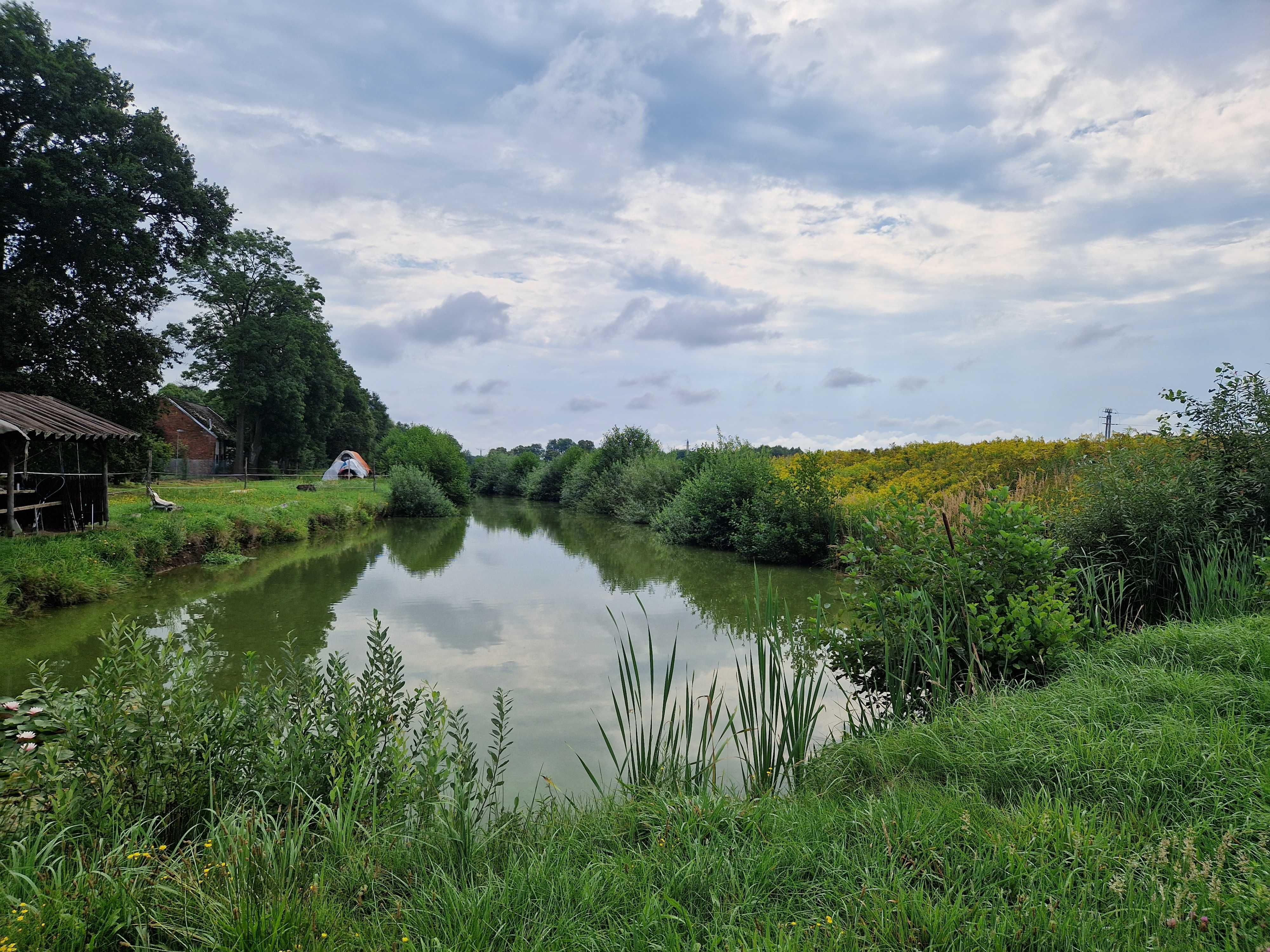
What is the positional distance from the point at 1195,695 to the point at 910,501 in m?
3.07

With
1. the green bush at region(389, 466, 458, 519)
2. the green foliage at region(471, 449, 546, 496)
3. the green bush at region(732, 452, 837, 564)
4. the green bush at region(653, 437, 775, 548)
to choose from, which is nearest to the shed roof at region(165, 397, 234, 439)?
the green bush at region(389, 466, 458, 519)

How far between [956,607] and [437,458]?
39226 mm

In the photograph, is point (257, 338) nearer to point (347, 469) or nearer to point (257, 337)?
point (257, 337)

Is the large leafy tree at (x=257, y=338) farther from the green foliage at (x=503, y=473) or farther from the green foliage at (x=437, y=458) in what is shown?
the green foliage at (x=503, y=473)

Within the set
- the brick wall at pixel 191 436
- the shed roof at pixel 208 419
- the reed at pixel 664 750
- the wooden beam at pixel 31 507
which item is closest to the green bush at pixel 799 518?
the reed at pixel 664 750

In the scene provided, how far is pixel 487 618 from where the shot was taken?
1068 centimetres

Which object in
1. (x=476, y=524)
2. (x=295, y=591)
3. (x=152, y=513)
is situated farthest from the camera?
(x=476, y=524)

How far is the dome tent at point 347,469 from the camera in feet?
150

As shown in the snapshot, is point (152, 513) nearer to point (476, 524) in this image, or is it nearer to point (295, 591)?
point (295, 591)

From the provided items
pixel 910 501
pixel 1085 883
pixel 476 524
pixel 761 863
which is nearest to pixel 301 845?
pixel 761 863

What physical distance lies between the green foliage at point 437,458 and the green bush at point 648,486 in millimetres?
12818

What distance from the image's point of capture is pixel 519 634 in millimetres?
9516

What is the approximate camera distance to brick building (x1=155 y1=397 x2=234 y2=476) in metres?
40.6

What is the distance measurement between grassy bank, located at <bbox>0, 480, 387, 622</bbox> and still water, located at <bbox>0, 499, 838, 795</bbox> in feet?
1.29
